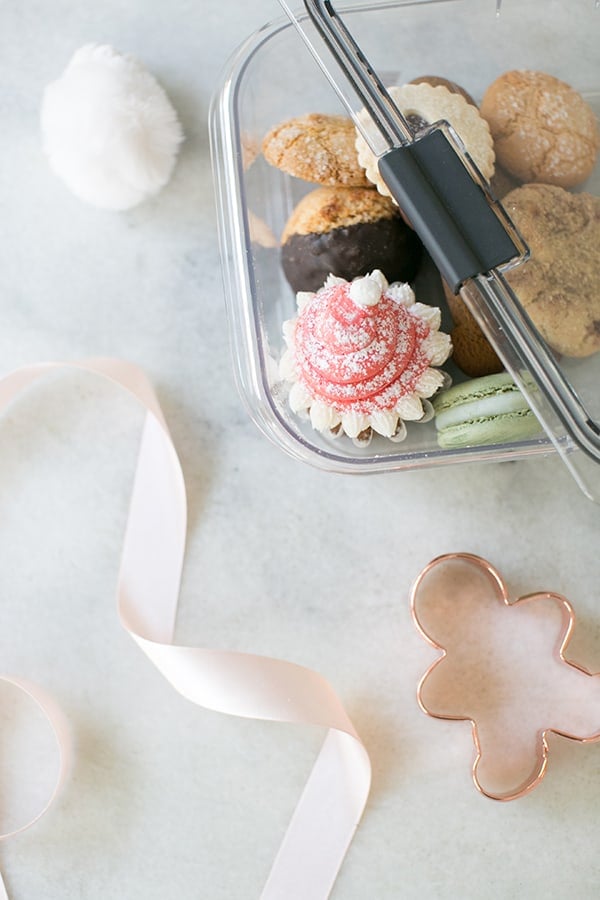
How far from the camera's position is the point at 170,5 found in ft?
3.16

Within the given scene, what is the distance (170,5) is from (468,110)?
0.42m

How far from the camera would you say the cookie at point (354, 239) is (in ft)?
2.43

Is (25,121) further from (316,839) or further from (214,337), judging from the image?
(316,839)

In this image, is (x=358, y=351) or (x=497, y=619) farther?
(x=497, y=619)

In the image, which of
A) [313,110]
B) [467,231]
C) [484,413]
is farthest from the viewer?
[313,110]

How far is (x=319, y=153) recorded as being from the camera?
75 cm

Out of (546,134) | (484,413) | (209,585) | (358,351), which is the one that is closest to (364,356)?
(358,351)

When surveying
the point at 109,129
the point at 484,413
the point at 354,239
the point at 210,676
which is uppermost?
the point at 109,129

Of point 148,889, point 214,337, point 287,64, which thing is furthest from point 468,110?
point 148,889

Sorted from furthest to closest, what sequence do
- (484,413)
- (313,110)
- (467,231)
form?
1. (313,110)
2. (484,413)
3. (467,231)

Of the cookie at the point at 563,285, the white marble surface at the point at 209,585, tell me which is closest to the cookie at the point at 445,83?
Answer: the cookie at the point at 563,285

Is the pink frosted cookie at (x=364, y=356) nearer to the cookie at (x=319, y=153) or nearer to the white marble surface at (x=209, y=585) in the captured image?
the cookie at (x=319, y=153)

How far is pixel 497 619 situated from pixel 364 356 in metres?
0.35

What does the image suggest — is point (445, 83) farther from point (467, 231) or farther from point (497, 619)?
point (497, 619)
